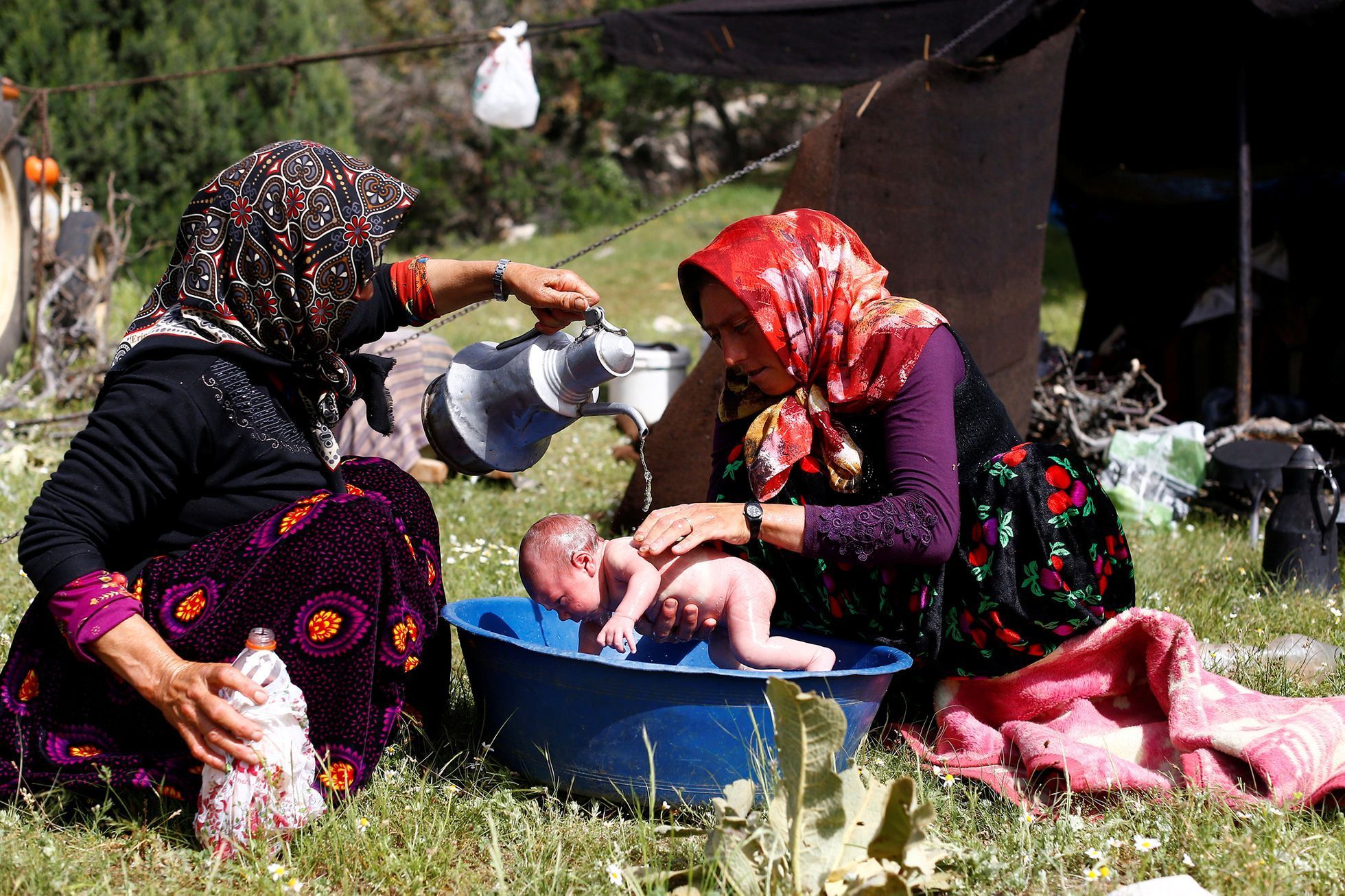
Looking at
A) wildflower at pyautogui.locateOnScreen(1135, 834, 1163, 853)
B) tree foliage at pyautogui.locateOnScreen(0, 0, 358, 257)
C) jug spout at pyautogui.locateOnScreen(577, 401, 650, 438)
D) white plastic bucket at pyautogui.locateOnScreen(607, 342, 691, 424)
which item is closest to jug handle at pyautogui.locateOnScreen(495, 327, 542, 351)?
jug spout at pyautogui.locateOnScreen(577, 401, 650, 438)

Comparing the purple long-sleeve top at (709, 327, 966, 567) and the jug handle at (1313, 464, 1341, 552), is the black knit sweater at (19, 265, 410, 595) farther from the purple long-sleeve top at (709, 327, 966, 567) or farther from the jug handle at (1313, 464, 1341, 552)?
the jug handle at (1313, 464, 1341, 552)

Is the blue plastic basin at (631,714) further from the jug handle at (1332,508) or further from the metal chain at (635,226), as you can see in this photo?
the jug handle at (1332,508)

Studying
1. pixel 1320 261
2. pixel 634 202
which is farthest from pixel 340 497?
pixel 634 202

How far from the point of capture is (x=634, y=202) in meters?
18.5

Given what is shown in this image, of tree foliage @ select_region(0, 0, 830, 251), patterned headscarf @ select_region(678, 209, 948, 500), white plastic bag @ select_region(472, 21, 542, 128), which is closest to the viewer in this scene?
patterned headscarf @ select_region(678, 209, 948, 500)

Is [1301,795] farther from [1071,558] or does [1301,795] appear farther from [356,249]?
[356,249]

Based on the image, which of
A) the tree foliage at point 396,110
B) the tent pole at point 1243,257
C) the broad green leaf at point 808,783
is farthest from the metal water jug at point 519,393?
the tree foliage at point 396,110

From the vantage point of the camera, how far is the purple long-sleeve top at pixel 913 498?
228cm

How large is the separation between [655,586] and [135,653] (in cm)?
99

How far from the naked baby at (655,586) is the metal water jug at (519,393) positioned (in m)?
0.19

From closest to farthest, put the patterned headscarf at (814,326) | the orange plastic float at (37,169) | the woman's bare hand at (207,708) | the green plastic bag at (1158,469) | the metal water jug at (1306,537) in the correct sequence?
the woman's bare hand at (207,708) < the patterned headscarf at (814,326) < the metal water jug at (1306,537) < the green plastic bag at (1158,469) < the orange plastic float at (37,169)

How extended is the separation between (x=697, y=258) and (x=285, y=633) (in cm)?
112

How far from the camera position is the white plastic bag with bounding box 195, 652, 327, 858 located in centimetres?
192

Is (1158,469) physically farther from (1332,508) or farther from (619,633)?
(619,633)
